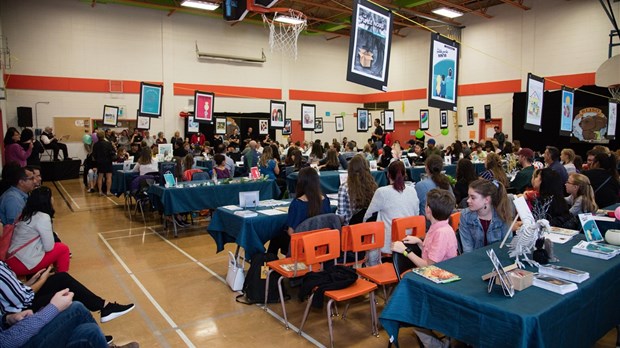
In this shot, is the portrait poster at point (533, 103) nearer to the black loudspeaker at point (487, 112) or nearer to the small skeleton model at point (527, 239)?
the small skeleton model at point (527, 239)

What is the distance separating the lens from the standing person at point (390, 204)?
3.86 m

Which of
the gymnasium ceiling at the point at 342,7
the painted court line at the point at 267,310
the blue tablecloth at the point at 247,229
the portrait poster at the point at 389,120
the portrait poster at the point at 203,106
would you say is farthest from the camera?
the portrait poster at the point at 389,120

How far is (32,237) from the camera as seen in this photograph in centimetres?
351

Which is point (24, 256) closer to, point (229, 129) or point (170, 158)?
point (170, 158)

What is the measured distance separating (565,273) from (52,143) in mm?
15010

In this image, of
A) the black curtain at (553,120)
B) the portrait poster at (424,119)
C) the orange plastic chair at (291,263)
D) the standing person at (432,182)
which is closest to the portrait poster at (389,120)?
the portrait poster at (424,119)

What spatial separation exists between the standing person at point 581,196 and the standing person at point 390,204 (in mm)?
1531

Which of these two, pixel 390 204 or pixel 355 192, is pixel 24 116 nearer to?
pixel 355 192

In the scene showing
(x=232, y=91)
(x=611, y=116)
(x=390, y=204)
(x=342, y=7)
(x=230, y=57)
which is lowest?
(x=390, y=204)

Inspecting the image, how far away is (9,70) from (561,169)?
15716 millimetres

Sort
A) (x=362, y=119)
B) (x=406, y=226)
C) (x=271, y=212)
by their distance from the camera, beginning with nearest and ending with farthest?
(x=406, y=226) → (x=271, y=212) → (x=362, y=119)

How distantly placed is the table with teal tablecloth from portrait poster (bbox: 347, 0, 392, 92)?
7.75 ft

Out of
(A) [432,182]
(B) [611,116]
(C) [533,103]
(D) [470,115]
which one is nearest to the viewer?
(A) [432,182]

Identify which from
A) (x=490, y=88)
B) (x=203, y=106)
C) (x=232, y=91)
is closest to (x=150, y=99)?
(x=203, y=106)
